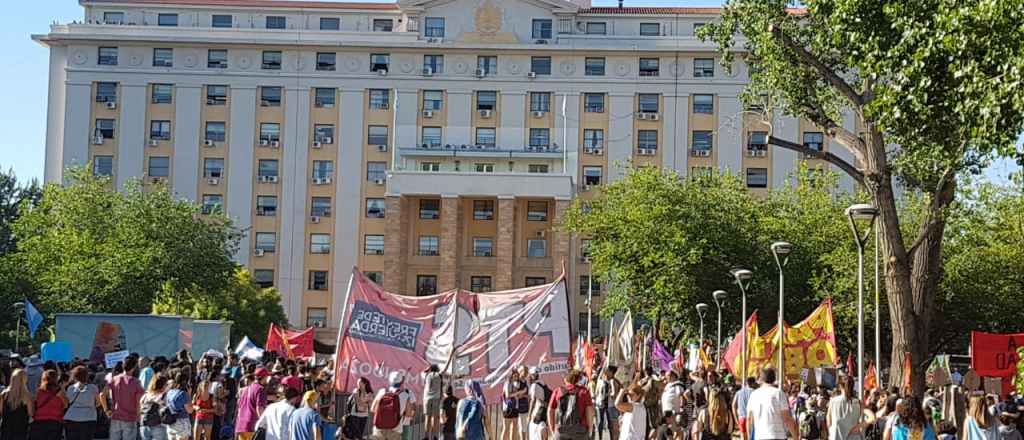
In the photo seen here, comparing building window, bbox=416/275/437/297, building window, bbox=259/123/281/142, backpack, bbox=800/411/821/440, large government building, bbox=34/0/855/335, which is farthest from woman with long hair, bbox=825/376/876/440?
building window, bbox=259/123/281/142

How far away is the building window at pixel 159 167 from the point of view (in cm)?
7681

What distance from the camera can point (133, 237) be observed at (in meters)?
52.8

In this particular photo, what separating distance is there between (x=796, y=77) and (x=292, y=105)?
53.6m

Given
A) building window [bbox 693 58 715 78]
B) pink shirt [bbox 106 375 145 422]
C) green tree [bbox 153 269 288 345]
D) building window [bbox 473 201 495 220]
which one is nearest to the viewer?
pink shirt [bbox 106 375 145 422]

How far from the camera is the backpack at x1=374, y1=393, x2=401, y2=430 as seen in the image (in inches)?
723

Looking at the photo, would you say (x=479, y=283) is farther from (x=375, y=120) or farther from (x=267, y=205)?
(x=267, y=205)

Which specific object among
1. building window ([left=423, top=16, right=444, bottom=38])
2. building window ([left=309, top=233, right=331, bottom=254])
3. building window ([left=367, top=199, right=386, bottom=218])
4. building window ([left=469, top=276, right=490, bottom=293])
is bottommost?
building window ([left=469, top=276, right=490, bottom=293])

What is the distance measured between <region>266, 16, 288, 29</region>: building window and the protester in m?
62.9

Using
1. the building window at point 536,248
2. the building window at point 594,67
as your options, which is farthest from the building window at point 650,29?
the building window at point 536,248

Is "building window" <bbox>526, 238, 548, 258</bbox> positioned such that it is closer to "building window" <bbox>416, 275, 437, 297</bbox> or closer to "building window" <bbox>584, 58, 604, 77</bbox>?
"building window" <bbox>416, 275, 437, 297</bbox>

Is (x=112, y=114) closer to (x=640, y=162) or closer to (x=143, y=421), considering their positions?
(x=640, y=162)

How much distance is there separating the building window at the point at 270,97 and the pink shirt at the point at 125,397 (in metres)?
59.7

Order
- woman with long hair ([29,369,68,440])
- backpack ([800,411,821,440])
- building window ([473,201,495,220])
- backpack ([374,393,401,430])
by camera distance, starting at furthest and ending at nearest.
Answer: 1. building window ([473,201,495,220])
2. backpack ([374,393,401,430])
3. backpack ([800,411,821,440])
4. woman with long hair ([29,369,68,440])

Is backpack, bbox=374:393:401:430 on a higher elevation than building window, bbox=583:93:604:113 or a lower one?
lower
